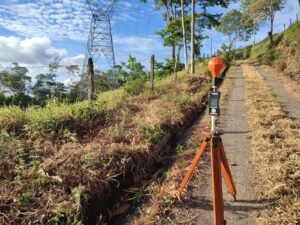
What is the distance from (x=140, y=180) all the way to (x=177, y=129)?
8.13ft

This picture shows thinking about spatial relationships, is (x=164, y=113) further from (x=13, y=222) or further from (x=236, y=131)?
(x=13, y=222)

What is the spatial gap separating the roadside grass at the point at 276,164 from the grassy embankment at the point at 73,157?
1.78 meters

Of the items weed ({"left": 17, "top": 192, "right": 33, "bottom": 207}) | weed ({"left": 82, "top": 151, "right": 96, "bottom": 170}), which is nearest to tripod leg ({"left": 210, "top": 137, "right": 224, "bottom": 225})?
weed ({"left": 82, "top": 151, "right": 96, "bottom": 170})

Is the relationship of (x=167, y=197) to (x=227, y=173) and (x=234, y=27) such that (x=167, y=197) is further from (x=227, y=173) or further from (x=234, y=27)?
(x=234, y=27)

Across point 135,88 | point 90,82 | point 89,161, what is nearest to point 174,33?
point 135,88

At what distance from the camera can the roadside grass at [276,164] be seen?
362cm

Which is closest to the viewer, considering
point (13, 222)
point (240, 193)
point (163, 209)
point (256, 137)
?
point (13, 222)

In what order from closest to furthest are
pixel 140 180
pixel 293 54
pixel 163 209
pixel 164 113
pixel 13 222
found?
pixel 13 222
pixel 163 209
pixel 140 180
pixel 164 113
pixel 293 54

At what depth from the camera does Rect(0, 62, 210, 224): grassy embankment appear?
3539mm

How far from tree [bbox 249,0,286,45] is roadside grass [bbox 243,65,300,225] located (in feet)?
88.2

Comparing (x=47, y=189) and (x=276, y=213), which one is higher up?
(x=47, y=189)

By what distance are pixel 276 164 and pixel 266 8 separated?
1294 inches

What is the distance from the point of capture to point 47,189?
379cm

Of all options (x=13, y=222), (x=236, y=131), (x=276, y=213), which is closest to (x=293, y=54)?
(x=236, y=131)
